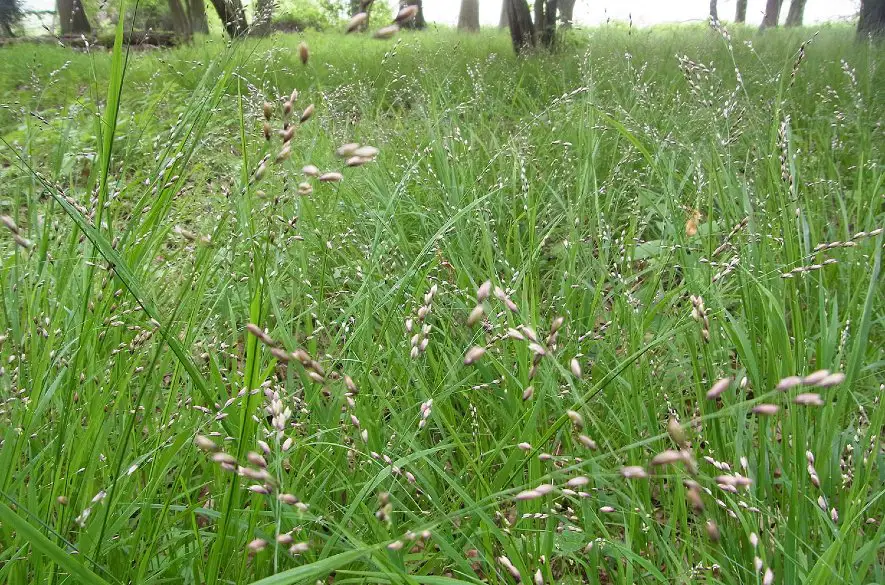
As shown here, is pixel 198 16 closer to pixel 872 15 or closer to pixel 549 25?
pixel 549 25

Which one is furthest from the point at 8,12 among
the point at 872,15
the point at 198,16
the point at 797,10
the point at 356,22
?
the point at 797,10

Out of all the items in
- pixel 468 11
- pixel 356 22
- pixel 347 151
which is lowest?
pixel 347 151

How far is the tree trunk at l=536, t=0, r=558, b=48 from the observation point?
6891 mm

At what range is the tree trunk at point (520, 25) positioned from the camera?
22.7 ft

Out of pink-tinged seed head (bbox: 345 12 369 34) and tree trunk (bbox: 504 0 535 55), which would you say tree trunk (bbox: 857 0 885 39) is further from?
pink-tinged seed head (bbox: 345 12 369 34)

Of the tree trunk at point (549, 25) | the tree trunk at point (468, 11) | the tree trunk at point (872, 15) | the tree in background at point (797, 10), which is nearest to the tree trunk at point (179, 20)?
the tree trunk at point (549, 25)

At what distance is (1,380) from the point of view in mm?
1212

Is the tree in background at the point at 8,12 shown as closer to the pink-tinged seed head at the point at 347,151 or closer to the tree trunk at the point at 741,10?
the pink-tinged seed head at the point at 347,151

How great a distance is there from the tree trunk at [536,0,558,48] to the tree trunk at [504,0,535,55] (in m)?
0.16

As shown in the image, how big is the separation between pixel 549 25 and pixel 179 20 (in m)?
7.19

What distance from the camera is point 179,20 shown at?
10516mm

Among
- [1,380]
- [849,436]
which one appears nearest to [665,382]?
[849,436]

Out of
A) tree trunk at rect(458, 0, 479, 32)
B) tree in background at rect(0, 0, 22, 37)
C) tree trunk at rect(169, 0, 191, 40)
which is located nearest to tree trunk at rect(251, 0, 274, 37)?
tree trunk at rect(169, 0, 191, 40)

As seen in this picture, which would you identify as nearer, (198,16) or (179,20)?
(179,20)
